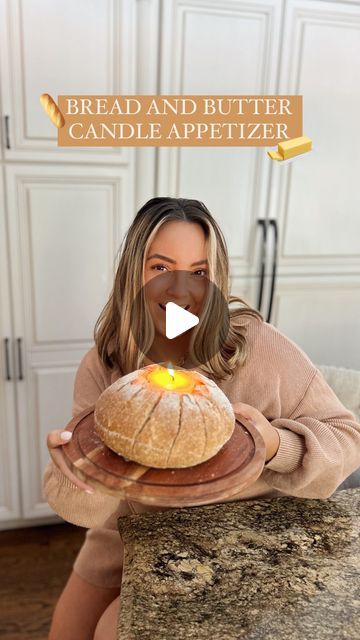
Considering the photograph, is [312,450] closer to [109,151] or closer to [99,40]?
[109,151]

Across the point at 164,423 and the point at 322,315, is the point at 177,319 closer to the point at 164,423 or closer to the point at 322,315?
the point at 164,423

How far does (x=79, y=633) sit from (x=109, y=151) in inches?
58.4

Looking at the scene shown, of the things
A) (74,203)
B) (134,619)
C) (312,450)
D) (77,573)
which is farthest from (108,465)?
(74,203)

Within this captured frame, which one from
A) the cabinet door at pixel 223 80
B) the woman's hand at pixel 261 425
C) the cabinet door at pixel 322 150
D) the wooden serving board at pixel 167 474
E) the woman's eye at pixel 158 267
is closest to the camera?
the wooden serving board at pixel 167 474

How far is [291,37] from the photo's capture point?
2.01m

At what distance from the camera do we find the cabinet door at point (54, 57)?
180 cm

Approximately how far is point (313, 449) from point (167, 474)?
362mm

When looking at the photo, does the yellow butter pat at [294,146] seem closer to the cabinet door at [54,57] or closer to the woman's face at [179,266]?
the woman's face at [179,266]

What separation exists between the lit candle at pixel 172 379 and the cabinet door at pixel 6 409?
1.29m

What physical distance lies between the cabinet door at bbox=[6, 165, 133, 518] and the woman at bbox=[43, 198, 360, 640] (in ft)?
2.83

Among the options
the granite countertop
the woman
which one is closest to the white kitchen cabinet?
the woman

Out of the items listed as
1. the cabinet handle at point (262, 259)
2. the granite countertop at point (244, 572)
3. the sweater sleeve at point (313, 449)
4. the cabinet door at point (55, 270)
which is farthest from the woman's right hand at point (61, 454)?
the cabinet handle at point (262, 259)

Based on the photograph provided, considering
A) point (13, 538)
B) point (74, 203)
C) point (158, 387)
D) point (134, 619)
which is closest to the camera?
point (134, 619)

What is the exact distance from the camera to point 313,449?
100cm
